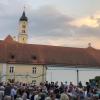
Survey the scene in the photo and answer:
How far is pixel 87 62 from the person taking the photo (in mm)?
76125

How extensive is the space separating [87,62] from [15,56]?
589 inches

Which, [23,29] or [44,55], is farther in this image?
[23,29]

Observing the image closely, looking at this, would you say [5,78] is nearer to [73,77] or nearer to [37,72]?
[37,72]

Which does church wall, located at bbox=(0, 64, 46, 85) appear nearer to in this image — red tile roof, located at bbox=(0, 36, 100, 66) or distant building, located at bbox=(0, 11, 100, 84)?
distant building, located at bbox=(0, 11, 100, 84)

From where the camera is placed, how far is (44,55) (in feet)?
242

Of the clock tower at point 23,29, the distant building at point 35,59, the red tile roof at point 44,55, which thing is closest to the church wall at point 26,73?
the distant building at point 35,59

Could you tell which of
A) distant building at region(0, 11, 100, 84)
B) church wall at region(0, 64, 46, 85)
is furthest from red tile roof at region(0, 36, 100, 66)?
church wall at region(0, 64, 46, 85)

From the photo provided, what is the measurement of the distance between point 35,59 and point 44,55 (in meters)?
3.15

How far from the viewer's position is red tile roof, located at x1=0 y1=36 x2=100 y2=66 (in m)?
69.6

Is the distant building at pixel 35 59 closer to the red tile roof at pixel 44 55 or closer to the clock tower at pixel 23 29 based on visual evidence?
the red tile roof at pixel 44 55

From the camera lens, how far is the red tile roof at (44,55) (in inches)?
2738

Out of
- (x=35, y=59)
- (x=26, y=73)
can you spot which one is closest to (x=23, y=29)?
(x=35, y=59)

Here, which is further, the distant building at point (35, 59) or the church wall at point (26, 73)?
the distant building at point (35, 59)

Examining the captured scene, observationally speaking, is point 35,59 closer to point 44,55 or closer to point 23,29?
point 44,55
